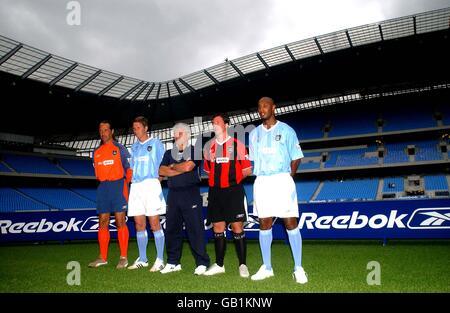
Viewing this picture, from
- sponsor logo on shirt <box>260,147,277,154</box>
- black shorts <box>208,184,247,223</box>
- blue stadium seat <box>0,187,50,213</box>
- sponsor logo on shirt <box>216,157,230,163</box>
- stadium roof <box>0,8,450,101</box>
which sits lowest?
blue stadium seat <box>0,187,50,213</box>

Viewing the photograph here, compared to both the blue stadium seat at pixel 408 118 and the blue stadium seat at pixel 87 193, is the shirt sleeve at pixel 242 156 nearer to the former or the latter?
the blue stadium seat at pixel 408 118

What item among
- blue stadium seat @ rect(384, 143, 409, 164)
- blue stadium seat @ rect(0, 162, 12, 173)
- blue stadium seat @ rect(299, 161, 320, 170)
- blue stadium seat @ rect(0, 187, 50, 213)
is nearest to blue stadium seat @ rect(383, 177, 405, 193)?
blue stadium seat @ rect(384, 143, 409, 164)

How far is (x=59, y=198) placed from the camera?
27547 millimetres

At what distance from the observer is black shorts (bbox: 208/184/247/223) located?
4.45 m

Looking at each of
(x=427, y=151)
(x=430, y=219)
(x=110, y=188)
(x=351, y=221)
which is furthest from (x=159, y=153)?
(x=427, y=151)

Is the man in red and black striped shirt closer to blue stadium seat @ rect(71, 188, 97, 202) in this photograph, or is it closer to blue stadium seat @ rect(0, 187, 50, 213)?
blue stadium seat @ rect(0, 187, 50, 213)

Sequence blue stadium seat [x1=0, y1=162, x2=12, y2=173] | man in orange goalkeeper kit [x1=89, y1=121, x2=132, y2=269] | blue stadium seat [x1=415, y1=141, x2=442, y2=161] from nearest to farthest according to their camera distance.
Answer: man in orange goalkeeper kit [x1=89, y1=121, x2=132, y2=269], blue stadium seat [x1=415, y1=141, x2=442, y2=161], blue stadium seat [x1=0, y1=162, x2=12, y2=173]

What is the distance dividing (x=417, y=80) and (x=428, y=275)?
27586 mm

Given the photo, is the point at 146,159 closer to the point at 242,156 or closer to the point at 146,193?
the point at 146,193

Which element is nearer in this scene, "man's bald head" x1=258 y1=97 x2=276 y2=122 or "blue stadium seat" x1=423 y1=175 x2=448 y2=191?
"man's bald head" x1=258 y1=97 x2=276 y2=122

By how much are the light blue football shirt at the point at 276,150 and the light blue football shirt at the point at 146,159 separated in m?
1.71

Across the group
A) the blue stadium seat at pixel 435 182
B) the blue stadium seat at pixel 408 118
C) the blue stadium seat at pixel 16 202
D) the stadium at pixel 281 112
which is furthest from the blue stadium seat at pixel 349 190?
the blue stadium seat at pixel 16 202

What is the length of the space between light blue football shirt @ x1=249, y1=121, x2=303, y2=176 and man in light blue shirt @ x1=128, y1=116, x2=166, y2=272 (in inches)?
67.7
